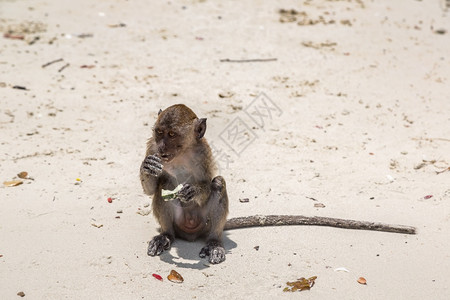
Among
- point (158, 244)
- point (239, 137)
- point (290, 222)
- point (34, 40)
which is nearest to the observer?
point (158, 244)

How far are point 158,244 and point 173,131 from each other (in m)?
1.05

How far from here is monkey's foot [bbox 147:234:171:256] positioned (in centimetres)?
506

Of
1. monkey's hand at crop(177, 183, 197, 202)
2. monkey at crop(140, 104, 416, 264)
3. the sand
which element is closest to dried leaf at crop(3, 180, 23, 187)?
the sand

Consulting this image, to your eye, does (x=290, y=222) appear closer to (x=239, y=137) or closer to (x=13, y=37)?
(x=239, y=137)

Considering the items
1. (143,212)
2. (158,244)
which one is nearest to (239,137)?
(143,212)

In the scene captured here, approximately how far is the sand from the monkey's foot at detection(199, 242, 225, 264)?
6cm

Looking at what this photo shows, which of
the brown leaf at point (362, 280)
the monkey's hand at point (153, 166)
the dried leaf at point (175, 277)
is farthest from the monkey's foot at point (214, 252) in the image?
the brown leaf at point (362, 280)

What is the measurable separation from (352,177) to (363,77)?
3111 mm

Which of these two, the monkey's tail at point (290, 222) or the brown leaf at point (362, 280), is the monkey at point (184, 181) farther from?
the brown leaf at point (362, 280)

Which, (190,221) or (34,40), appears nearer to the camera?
(190,221)

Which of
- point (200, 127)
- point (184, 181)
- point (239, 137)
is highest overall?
point (200, 127)

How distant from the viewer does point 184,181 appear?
5121mm

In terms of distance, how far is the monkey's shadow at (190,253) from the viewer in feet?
16.4

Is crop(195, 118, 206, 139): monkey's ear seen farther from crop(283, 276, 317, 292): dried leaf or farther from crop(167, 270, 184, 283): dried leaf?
crop(283, 276, 317, 292): dried leaf
